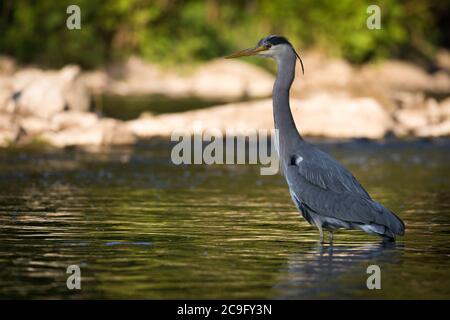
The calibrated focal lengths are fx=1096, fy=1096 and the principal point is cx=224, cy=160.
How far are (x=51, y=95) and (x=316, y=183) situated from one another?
58.8 feet

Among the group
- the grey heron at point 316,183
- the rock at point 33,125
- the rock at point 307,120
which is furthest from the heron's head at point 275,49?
the rock at point 307,120

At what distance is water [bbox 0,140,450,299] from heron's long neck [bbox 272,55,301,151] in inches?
43.3

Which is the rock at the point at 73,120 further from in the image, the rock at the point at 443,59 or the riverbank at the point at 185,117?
the rock at the point at 443,59

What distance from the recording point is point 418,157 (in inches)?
901

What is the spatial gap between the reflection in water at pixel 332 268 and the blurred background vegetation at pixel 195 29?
136 feet

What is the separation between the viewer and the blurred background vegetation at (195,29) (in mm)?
52281

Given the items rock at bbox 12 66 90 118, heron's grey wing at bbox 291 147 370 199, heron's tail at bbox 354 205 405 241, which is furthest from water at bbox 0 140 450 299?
rock at bbox 12 66 90 118

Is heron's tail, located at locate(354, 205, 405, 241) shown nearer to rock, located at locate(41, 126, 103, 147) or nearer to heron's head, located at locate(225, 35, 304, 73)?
heron's head, located at locate(225, 35, 304, 73)

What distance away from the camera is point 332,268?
32.2ft

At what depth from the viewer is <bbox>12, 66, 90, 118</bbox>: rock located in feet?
90.1

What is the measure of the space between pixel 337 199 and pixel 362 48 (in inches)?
1732

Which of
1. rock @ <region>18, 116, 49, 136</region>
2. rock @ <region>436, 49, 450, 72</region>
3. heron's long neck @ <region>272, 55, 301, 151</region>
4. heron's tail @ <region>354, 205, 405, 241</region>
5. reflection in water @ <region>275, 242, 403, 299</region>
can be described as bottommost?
reflection in water @ <region>275, 242, 403, 299</region>

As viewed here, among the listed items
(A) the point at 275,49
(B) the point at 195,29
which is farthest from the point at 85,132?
(B) the point at 195,29
